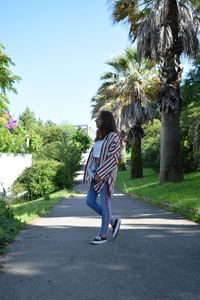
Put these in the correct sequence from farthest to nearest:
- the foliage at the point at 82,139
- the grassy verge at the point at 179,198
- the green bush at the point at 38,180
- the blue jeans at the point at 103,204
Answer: the foliage at the point at 82,139
the green bush at the point at 38,180
the grassy verge at the point at 179,198
the blue jeans at the point at 103,204

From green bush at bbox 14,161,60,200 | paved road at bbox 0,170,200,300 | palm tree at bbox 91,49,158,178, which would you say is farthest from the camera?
palm tree at bbox 91,49,158,178

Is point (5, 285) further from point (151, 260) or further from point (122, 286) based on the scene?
point (151, 260)

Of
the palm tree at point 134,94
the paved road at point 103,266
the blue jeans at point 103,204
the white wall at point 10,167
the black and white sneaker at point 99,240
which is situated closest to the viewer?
the paved road at point 103,266

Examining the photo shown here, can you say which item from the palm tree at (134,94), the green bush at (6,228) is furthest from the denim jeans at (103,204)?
the palm tree at (134,94)

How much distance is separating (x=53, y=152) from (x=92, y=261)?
25.3 meters

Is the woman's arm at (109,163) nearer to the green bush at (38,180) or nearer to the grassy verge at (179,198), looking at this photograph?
the grassy verge at (179,198)

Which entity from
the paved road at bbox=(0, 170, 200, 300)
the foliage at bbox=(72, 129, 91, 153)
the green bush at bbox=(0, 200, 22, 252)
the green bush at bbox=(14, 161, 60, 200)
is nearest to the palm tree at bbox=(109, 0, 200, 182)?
the green bush at bbox=(14, 161, 60, 200)

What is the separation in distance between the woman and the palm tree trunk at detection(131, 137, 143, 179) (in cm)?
2037

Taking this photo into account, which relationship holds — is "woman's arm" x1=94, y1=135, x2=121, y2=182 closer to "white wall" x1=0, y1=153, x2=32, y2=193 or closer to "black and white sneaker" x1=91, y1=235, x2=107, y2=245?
"black and white sneaker" x1=91, y1=235, x2=107, y2=245

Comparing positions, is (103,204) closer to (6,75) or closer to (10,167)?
(6,75)

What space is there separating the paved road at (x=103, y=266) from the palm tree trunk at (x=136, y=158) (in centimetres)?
1921

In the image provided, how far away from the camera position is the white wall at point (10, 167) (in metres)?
19.1

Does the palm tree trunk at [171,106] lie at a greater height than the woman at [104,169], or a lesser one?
greater

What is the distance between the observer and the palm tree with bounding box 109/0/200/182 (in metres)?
15.7
